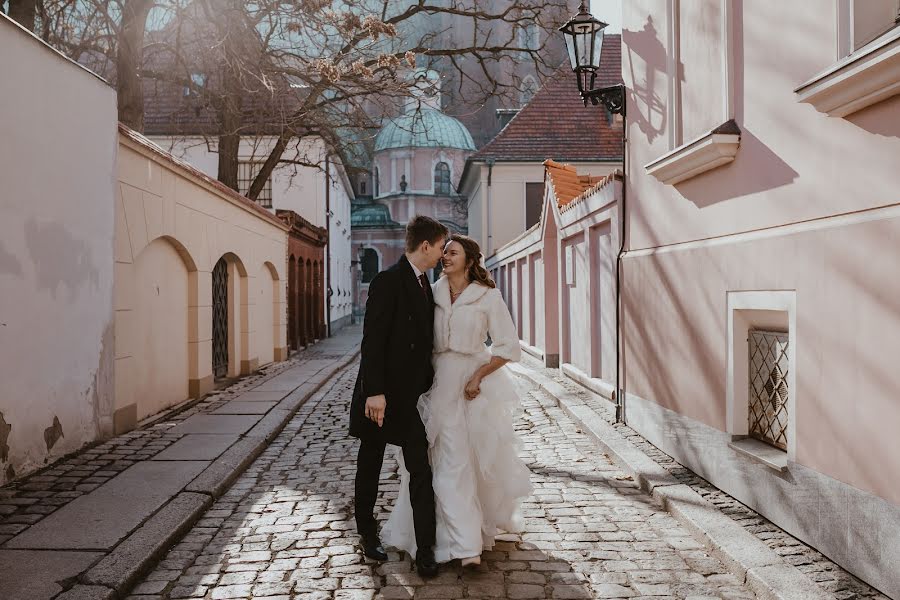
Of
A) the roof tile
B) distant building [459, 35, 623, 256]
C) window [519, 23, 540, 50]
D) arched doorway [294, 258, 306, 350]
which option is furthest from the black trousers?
the roof tile

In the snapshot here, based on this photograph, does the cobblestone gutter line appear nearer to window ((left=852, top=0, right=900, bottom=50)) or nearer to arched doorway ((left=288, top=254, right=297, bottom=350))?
window ((left=852, top=0, right=900, bottom=50))

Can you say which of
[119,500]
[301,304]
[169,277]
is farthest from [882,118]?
[301,304]

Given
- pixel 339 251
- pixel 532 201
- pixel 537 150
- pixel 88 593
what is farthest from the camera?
pixel 339 251

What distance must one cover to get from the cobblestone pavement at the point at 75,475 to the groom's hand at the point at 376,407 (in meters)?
2.24

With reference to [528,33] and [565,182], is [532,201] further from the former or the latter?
[565,182]

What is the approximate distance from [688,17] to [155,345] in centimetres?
677

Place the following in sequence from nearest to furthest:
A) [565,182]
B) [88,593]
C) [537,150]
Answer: [88,593], [565,182], [537,150]

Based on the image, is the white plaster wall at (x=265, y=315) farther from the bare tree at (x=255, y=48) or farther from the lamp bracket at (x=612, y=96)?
the lamp bracket at (x=612, y=96)

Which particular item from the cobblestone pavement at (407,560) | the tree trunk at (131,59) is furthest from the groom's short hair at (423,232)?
the tree trunk at (131,59)

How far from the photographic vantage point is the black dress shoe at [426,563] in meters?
4.31

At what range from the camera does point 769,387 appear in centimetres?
549

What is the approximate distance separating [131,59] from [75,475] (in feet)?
26.2

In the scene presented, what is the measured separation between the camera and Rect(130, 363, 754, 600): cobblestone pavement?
416 centimetres

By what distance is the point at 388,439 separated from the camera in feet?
15.0
